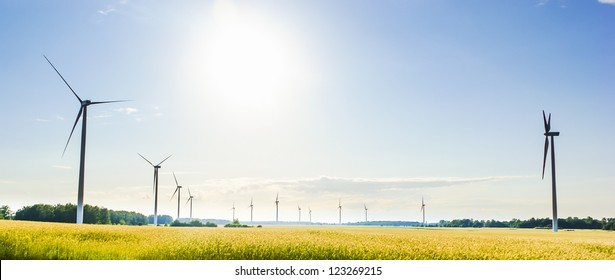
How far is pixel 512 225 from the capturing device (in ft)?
575

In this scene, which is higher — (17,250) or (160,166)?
(160,166)

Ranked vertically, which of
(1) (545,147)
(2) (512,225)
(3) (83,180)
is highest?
(1) (545,147)

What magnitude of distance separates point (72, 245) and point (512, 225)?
16944cm

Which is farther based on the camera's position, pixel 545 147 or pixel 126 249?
pixel 545 147

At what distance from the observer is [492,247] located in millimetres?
26078

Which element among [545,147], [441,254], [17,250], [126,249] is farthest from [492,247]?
[545,147]
